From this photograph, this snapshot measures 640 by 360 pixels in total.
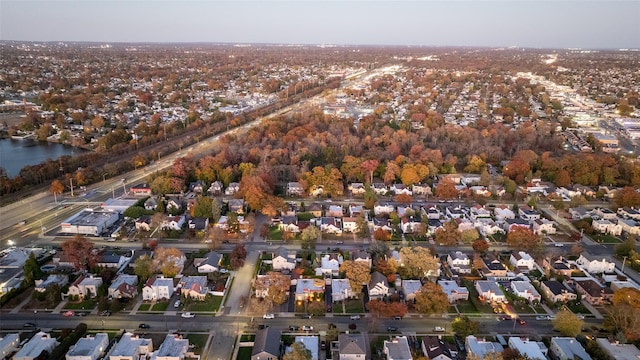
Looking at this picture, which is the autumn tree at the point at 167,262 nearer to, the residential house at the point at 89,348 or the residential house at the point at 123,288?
the residential house at the point at 123,288

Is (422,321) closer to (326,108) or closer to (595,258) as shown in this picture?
(595,258)

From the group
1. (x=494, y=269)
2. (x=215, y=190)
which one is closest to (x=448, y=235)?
(x=494, y=269)

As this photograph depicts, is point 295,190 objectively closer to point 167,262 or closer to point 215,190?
point 215,190

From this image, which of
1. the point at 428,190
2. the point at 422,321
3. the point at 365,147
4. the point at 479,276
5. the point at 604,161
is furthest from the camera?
the point at 365,147

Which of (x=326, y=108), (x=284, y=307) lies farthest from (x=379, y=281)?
(x=326, y=108)

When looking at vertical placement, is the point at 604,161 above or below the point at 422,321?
above

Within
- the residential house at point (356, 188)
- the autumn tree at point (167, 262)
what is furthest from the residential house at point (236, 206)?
the residential house at point (356, 188)
